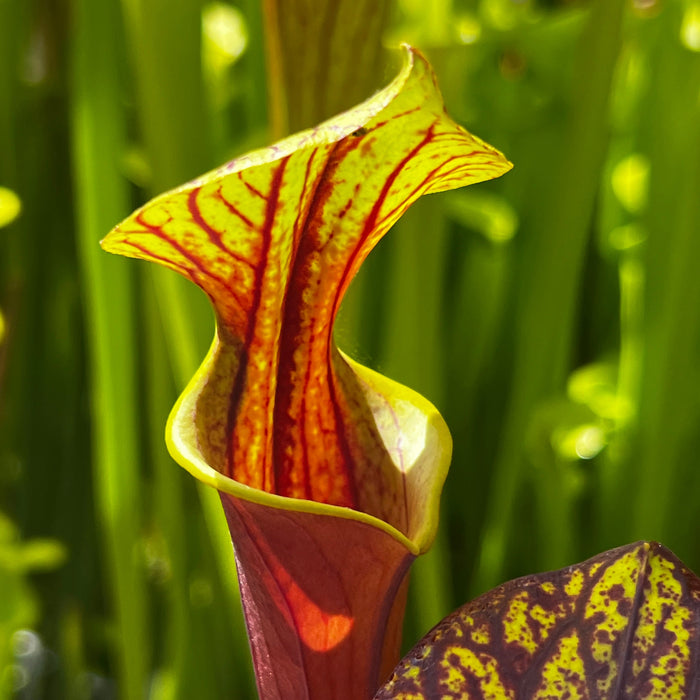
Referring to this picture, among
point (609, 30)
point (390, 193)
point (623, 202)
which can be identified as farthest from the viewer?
point (623, 202)

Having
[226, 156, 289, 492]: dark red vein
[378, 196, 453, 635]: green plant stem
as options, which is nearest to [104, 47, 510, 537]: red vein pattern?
[226, 156, 289, 492]: dark red vein

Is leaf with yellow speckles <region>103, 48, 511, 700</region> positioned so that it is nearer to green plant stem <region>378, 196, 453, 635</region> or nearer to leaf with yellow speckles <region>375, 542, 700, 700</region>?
leaf with yellow speckles <region>375, 542, 700, 700</region>

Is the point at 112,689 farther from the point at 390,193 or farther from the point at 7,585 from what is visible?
the point at 390,193

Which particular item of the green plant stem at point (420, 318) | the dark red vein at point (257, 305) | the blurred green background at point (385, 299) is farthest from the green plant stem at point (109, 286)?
the dark red vein at point (257, 305)

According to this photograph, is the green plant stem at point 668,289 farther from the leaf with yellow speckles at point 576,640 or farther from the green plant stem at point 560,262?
the leaf with yellow speckles at point 576,640

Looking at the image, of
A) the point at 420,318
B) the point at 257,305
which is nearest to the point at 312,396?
the point at 257,305

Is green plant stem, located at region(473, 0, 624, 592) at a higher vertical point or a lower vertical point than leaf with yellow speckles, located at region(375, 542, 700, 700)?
Result: higher

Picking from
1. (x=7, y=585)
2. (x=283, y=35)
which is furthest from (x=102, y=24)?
(x=7, y=585)
